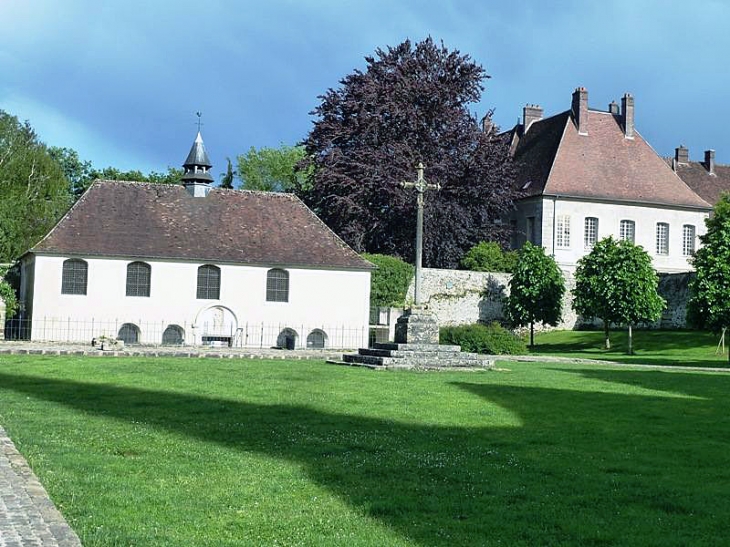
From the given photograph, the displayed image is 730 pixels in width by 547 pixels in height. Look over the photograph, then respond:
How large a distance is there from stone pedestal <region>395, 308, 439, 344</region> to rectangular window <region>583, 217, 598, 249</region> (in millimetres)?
32278

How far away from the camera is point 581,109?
5547 centimetres

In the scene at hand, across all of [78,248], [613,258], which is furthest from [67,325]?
[613,258]

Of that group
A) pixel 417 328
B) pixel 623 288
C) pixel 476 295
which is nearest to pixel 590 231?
pixel 476 295

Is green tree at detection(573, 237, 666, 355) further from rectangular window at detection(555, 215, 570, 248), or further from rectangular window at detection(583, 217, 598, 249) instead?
rectangular window at detection(583, 217, 598, 249)

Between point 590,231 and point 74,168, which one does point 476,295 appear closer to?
point 590,231

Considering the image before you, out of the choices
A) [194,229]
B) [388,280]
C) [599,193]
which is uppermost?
[599,193]

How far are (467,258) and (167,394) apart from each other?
111ft

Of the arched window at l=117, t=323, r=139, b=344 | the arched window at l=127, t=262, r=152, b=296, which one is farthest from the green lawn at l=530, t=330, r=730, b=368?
the arched window at l=117, t=323, r=139, b=344

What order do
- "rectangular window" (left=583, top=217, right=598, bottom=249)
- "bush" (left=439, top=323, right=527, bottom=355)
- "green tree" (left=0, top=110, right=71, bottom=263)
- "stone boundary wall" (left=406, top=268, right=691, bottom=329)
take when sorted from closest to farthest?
"bush" (left=439, top=323, right=527, bottom=355)
"stone boundary wall" (left=406, top=268, right=691, bottom=329)
"rectangular window" (left=583, top=217, right=598, bottom=249)
"green tree" (left=0, top=110, right=71, bottom=263)

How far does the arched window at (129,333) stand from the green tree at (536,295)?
17.3 metres

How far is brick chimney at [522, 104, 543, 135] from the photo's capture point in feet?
201

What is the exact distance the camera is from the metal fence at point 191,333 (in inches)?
1393

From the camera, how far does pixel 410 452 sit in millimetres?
9648

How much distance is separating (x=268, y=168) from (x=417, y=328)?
2152 inches
